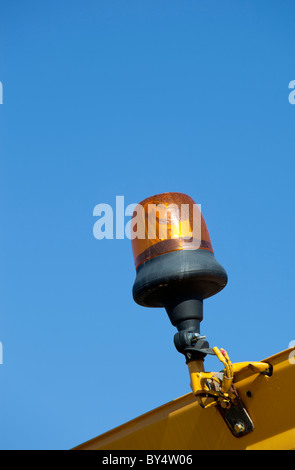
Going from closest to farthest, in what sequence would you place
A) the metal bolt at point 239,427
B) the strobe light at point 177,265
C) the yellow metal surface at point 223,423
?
the yellow metal surface at point 223,423 → the metal bolt at point 239,427 → the strobe light at point 177,265

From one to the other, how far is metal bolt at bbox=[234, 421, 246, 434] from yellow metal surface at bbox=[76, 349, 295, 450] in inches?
2.3

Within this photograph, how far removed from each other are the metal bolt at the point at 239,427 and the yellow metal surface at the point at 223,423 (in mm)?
59

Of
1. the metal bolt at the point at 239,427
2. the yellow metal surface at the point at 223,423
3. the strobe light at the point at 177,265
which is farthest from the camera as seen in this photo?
the strobe light at the point at 177,265

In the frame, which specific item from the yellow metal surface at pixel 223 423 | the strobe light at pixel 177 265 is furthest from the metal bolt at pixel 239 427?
the strobe light at pixel 177 265

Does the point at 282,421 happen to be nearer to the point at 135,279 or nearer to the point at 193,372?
the point at 193,372

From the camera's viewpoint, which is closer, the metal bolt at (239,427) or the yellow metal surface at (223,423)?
the yellow metal surface at (223,423)

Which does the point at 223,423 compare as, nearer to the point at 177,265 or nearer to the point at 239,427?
the point at 239,427

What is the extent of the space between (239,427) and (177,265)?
4.13 feet

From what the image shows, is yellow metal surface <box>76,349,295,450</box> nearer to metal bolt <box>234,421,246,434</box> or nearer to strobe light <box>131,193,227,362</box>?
metal bolt <box>234,421,246,434</box>

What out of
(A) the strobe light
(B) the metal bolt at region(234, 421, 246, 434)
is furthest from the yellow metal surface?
(A) the strobe light

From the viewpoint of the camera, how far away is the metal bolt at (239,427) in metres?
4.48

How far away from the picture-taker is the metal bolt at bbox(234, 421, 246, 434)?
176 inches

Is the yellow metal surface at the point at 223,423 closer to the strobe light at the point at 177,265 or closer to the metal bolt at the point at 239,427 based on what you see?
the metal bolt at the point at 239,427
